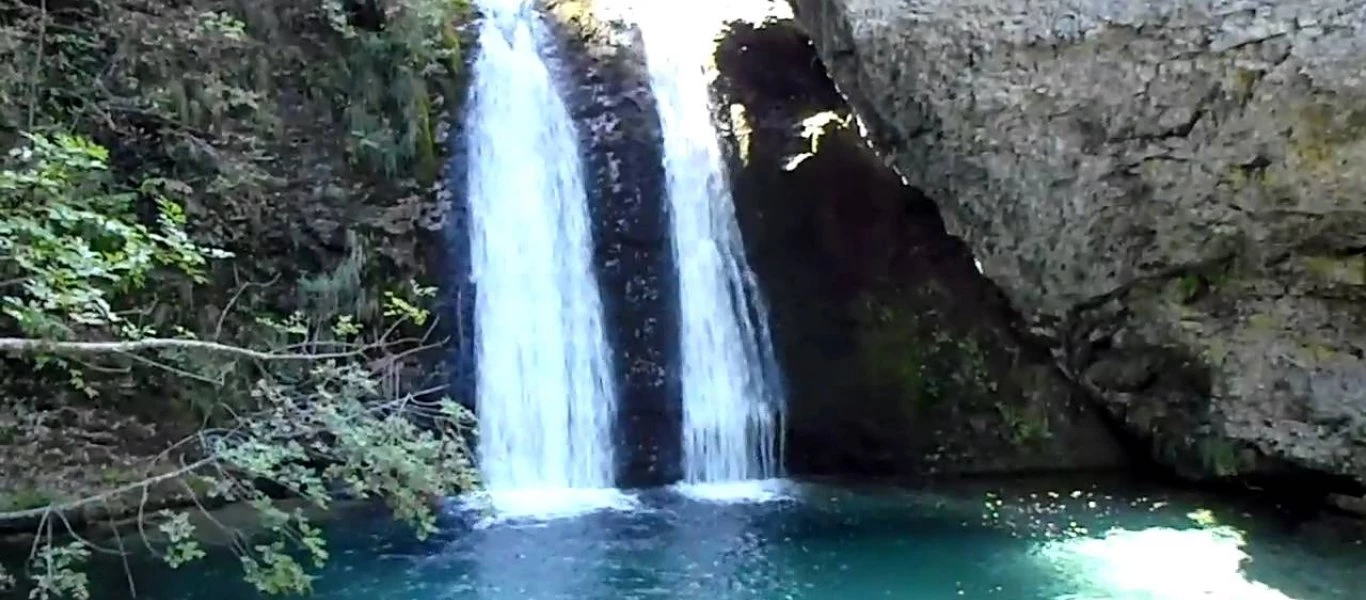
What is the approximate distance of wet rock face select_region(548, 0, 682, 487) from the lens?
1205 centimetres

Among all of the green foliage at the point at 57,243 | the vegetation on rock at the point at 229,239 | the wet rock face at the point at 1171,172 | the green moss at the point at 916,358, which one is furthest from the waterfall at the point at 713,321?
the green foliage at the point at 57,243

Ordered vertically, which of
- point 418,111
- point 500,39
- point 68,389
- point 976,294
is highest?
point 500,39

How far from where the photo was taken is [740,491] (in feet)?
37.7

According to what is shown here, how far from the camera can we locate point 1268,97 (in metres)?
8.27

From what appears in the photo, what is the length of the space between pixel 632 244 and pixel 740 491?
280 cm

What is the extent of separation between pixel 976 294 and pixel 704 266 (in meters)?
2.81

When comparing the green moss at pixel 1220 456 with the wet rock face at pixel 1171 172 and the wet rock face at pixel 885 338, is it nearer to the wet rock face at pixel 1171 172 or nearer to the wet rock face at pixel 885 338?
the wet rock face at pixel 1171 172

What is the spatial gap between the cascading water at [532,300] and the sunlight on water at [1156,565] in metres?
4.46

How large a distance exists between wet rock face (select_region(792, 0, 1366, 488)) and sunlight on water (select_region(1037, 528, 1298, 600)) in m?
1.30

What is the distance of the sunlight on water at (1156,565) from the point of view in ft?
25.7

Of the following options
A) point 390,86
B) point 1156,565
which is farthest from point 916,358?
point 390,86

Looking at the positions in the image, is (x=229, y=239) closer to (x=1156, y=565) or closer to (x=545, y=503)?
(x=545, y=503)

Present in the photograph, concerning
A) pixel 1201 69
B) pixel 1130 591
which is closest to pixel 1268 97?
pixel 1201 69

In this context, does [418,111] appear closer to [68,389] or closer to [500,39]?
[500,39]
